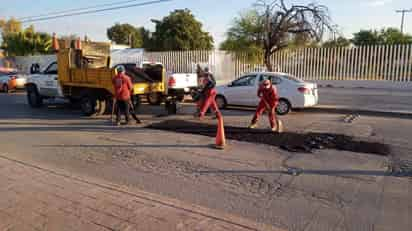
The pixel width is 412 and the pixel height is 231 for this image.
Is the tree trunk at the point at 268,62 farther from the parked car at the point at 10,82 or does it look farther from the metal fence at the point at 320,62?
the parked car at the point at 10,82

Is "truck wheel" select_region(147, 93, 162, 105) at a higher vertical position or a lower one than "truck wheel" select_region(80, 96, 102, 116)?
higher

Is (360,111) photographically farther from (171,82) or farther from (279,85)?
(171,82)

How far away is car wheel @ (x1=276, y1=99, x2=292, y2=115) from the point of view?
1128cm

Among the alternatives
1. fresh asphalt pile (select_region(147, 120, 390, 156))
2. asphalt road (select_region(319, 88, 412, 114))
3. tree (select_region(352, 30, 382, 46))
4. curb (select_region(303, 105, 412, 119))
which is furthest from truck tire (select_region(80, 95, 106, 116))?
tree (select_region(352, 30, 382, 46))

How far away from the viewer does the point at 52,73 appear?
12.6 meters

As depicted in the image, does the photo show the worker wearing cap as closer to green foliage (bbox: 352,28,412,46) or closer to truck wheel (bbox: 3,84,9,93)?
truck wheel (bbox: 3,84,9,93)

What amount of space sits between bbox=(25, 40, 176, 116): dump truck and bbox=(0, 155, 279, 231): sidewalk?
5.82 m

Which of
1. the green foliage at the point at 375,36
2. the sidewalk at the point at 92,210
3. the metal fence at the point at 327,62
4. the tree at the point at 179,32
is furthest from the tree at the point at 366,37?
the sidewalk at the point at 92,210

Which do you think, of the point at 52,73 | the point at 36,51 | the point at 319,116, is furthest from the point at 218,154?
the point at 36,51

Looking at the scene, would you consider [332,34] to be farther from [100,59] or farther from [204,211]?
[204,211]

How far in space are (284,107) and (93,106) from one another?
679 cm

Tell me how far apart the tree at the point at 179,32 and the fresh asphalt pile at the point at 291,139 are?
35874 millimetres

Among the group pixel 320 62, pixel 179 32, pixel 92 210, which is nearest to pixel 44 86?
pixel 92 210

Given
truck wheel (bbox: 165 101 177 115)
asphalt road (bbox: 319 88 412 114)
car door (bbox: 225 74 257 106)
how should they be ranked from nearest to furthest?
truck wheel (bbox: 165 101 177 115), car door (bbox: 225 74 257 106), asphalt road (bbox: 319 88 412 114)
